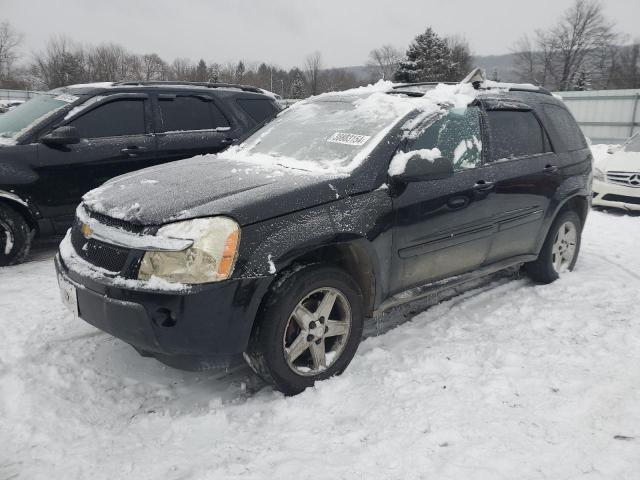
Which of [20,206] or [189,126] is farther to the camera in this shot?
[189,126]

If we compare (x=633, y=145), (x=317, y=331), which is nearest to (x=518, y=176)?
(x=317, y=331)

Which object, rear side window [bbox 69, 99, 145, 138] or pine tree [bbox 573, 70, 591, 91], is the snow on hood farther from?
pine tree [bbox 573, 70, 591, 91]

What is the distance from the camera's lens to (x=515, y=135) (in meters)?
4.29

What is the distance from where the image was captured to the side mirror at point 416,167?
3.20m

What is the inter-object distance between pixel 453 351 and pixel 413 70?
39604 mm

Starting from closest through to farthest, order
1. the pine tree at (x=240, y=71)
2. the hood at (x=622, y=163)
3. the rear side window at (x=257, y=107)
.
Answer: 1. the rear side window at (x=257, y=107)
2. the hood at (x=622, y=163)
3. the pine tree at (x=240, y=71)

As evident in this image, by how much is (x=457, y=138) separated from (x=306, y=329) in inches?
71.5

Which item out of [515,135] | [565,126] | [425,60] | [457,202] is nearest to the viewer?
[457,202]

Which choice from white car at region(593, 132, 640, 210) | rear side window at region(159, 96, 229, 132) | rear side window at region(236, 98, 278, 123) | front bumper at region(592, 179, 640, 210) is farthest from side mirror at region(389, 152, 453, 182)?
white car at region(593, 132, 640, 210)

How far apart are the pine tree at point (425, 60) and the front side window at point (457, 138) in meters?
37.8

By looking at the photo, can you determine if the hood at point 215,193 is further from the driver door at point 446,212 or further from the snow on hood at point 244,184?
the driver door at point 446,212

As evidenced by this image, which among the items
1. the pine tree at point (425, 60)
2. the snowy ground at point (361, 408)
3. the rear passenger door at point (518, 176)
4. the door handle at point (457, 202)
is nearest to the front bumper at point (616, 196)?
the rear passenger door at point (518, 176)

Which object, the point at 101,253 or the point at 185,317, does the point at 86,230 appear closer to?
the point at 101,253

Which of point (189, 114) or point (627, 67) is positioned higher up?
point (627, 67)
